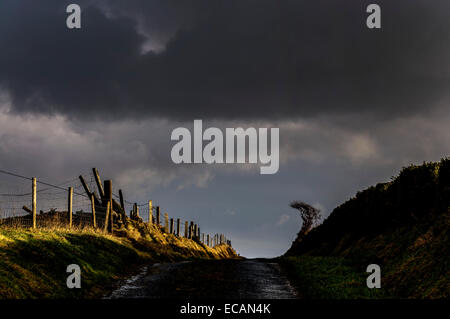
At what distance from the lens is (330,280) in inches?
800

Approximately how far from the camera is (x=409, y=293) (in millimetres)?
16422

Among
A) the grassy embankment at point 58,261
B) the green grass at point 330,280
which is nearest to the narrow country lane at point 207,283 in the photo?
the green grass at point 330,280

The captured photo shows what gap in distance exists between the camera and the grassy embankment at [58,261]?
637 inches

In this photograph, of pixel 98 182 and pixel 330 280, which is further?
pixel 98 182

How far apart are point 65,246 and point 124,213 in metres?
18.4

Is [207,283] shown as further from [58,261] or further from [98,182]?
[98,182]

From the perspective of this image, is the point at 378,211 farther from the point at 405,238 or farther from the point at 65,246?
the point at 65,246

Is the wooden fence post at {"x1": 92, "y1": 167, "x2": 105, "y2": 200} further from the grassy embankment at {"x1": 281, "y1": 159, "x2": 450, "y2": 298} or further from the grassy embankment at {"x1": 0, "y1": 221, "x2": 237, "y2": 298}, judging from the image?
the grassy embankment at {"x1": 281, "y1": 159, "x2": 450, "y2": 298}

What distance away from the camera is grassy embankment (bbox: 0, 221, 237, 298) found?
16.2 metres

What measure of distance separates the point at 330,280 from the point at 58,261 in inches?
433

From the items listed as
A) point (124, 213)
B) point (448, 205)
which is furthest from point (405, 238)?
point (124, 213)

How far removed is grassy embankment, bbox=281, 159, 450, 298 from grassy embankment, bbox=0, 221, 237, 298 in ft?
26.7

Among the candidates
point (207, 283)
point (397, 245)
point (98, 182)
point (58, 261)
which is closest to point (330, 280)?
point (397, 245)

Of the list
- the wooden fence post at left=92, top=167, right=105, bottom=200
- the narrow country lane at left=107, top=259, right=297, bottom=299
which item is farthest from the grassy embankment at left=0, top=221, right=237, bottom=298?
the wooden fence post at left=92, top=167, right=105, bottom=200
